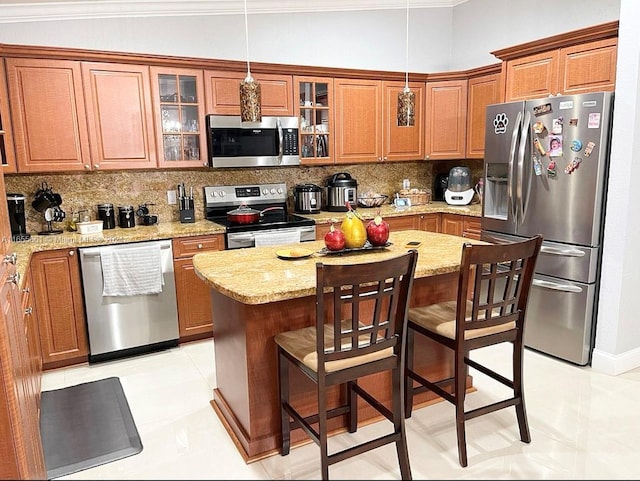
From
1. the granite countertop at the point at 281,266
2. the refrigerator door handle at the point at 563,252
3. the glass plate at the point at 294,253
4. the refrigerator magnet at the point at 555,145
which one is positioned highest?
the refrigerator magnet at the point at 555,145

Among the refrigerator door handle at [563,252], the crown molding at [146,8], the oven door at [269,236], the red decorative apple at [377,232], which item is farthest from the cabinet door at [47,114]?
the refrigerator door handle at [563,252]

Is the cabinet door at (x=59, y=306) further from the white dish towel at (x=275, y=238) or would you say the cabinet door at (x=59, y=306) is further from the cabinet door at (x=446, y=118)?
the cabinet door at (x=446, y=118)

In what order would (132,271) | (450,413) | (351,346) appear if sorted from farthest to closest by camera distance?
(132,271), (450,413), (351,346)

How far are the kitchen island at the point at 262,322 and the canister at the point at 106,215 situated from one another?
162 cm

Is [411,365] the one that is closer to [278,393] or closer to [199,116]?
[278,393]

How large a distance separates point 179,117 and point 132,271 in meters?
1.33

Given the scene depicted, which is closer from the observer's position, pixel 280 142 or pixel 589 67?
pixel 589 67

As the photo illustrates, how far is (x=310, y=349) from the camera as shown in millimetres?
2064

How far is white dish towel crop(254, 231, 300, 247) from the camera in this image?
152 inches

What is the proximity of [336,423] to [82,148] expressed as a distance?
2709mm

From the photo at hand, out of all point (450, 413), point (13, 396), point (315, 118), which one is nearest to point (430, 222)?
point (315, 118)

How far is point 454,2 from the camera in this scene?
5.18 m

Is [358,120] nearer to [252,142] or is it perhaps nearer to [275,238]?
[252,142]

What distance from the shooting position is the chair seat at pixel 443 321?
2.24 metres
